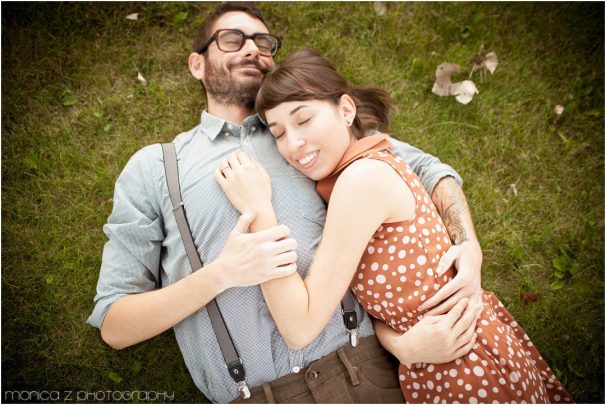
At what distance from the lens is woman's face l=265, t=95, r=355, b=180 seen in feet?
7.76

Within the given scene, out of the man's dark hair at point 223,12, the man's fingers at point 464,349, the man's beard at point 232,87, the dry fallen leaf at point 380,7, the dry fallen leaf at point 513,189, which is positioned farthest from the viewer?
the dry fallen leaf at point 380,7

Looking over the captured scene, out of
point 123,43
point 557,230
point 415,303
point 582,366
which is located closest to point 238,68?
point 123,43

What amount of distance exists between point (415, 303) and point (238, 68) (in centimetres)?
197

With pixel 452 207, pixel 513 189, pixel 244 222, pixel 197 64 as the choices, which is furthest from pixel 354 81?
pixel 244 222

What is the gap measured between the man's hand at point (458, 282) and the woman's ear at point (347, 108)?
1.01 m

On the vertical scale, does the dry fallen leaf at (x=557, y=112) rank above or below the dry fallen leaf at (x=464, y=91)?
below

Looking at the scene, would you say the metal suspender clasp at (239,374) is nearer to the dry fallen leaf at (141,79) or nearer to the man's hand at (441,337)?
the man's hand at (441,337)

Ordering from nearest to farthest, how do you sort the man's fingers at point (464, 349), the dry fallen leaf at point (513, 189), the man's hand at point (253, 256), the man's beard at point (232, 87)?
the man's hand at point (253, 256) < the man's fingers at point (464, 349) < the man's beard at point (232, 87) < the dry fallen leaf at point (513, 189)

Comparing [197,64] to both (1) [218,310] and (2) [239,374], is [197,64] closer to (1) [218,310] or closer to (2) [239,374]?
(1) [218,310]

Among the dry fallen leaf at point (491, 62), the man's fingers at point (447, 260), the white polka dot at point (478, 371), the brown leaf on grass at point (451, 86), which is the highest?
the dry fallen leaf at point (491, 62)

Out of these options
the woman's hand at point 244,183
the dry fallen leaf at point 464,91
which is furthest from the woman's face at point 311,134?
the dry fallen leaf at point 464,91

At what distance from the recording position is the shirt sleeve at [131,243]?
2.49 metres

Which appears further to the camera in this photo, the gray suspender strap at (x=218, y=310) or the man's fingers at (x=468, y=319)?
the gray suspender strap at (x=218, y=310)

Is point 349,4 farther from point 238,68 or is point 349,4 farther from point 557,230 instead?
point 557,230
